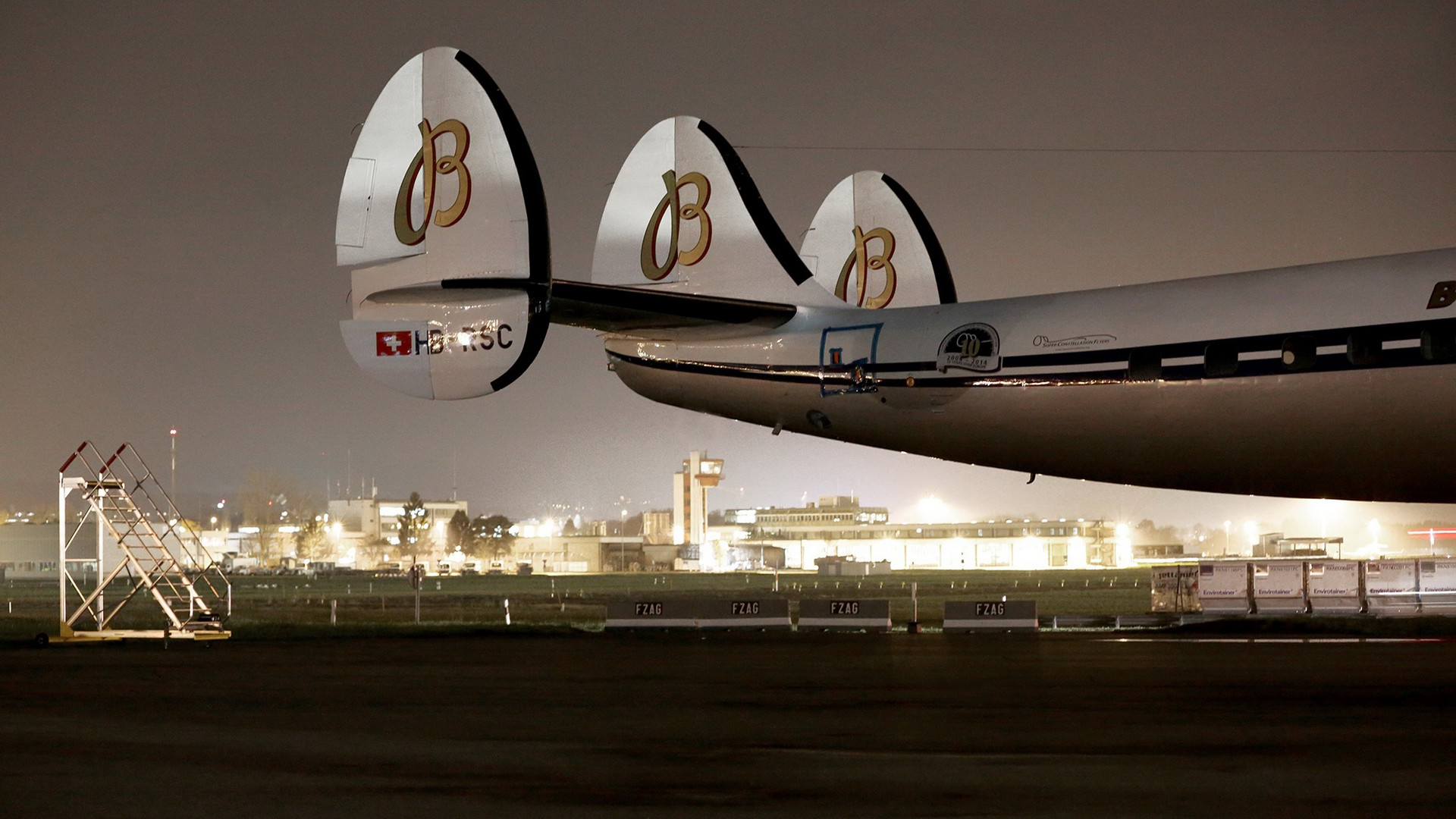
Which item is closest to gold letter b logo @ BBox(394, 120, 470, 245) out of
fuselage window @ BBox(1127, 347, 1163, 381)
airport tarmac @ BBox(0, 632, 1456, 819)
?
airport tarmac @ BBox(0, 632, 1456, 819)

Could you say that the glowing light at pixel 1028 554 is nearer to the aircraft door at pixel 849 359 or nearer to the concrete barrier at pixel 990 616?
the concrete barrier at pixel 990 616

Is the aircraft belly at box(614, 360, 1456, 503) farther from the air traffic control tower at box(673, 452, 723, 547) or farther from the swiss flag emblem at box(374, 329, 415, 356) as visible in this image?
the air traffic control tower at box(673, 452, 723, 547)

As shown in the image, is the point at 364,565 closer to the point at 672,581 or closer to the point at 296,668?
the point at 672,581

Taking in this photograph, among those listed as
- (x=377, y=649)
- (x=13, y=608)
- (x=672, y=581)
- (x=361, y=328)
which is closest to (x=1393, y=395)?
(x=361, y=328)

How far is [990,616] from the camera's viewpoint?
1186 inches

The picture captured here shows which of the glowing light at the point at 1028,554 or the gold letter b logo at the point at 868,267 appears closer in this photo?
the gold letter b logo at the point at 868,267

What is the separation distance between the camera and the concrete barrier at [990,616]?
29609 mm

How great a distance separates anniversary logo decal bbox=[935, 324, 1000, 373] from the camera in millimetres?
20328

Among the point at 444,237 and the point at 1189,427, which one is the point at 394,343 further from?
the point at 1189,427

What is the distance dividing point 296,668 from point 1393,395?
1561cm

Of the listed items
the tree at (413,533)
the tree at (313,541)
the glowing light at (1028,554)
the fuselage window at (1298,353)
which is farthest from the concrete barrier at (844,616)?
the tree at (313,541)

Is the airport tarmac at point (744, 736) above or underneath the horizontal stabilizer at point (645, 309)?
underneath

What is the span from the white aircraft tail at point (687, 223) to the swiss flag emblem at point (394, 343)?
16.0ft

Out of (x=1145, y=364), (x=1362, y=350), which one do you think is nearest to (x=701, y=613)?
(x=1145, y=364)
